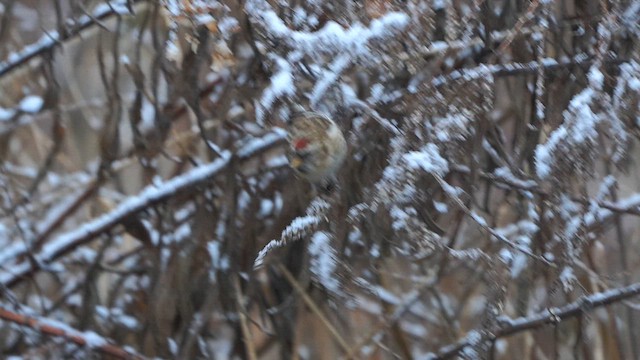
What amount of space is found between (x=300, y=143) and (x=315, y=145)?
0.10 ft

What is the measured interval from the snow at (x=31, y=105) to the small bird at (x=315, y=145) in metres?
1.27

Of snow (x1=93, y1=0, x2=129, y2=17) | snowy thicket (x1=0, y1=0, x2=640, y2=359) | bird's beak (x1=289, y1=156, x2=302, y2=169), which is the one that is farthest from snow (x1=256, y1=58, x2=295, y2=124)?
snow (x1=93, y1=0, x2=129, y2=17)

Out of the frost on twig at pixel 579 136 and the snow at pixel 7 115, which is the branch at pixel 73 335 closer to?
the snow at pixel 7 115

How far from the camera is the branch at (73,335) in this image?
2436 millimetres

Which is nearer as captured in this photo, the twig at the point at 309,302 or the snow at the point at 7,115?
the twig at the point at 309,302

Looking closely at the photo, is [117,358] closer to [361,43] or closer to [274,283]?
[274,283]

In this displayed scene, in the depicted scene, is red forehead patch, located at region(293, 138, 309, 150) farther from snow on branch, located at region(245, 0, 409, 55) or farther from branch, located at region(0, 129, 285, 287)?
branch, located at region(0, 129, 285, 287)

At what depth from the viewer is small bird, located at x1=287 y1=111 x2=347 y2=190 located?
171 cm

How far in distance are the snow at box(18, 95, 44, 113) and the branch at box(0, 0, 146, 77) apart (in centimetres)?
11

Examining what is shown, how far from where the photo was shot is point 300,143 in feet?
5.65

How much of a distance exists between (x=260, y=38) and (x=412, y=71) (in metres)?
0.32

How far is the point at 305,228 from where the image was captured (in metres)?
1.82

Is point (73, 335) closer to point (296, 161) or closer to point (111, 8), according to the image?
point (111, 8)

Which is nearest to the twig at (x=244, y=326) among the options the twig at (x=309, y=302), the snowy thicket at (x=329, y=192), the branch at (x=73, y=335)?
the snowy thicket at (x=329, y=192)
